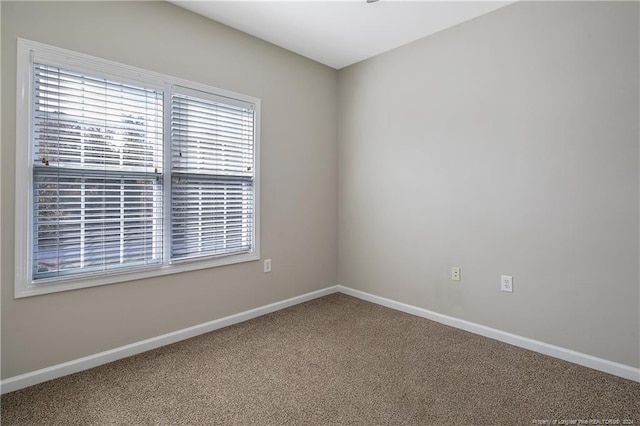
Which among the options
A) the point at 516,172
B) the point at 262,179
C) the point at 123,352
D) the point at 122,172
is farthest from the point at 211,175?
the point at 516,172

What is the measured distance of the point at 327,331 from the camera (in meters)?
2.76

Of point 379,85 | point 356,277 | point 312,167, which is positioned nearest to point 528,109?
point 379,85

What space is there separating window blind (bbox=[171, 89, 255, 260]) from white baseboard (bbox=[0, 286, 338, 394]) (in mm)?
591

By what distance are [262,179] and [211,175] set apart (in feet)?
1.65

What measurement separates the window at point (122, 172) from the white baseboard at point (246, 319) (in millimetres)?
497

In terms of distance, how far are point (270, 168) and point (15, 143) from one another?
181 cm

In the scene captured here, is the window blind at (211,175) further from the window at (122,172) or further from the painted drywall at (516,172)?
the painted drywall at (516,172)

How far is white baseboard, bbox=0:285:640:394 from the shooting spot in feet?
6.51

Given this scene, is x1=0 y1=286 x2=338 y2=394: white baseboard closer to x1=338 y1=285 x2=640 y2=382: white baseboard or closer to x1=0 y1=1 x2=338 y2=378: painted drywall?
A: x1=0 y1=1 x2=338 y2=378: painted drywall

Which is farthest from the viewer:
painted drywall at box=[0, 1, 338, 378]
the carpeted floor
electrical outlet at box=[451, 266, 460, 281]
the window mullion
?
electrical outlet at box=[451, 266, 460, 281]

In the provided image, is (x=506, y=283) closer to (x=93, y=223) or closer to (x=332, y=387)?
(x=332, y=387)

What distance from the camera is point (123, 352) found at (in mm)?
2279

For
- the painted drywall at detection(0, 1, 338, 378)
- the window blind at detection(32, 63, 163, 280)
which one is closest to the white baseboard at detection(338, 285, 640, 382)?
the painted drywall at detection(0, 1, 338, 378)

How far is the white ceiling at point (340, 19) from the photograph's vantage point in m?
2.48
